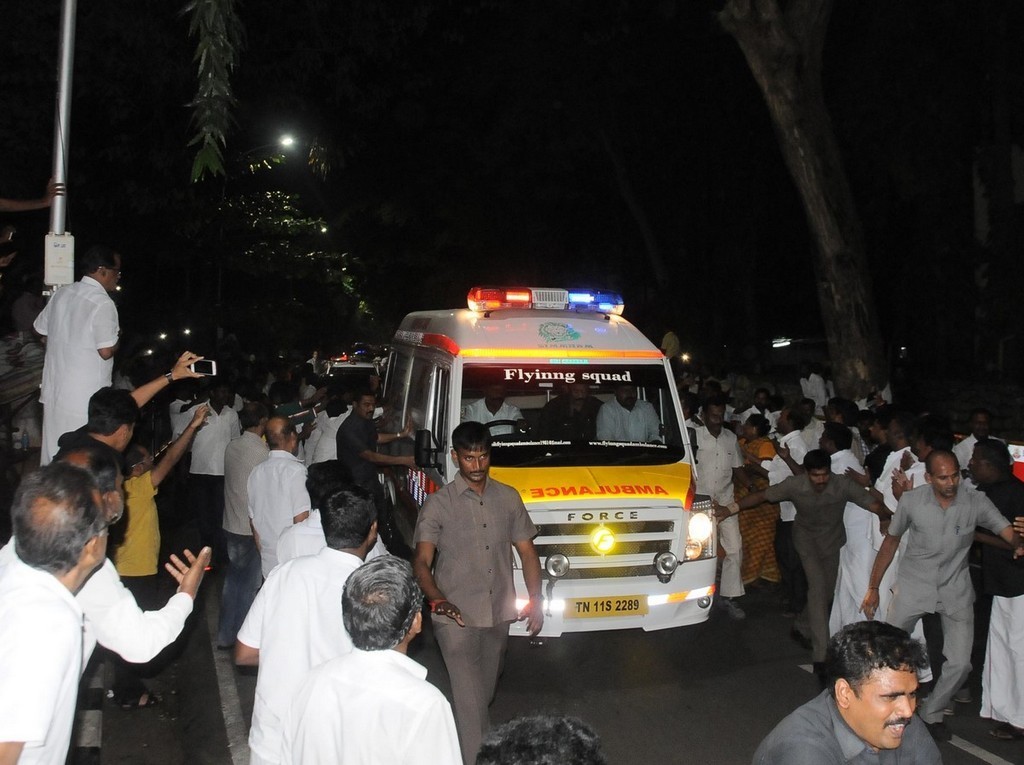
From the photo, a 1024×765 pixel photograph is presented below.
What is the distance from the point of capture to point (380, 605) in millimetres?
3180

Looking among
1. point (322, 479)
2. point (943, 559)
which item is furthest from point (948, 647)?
point (322, 479)

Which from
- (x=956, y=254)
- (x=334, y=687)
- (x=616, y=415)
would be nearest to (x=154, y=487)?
(x=616, y=415)

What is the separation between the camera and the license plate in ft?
24.2

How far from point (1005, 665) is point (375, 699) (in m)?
5.19

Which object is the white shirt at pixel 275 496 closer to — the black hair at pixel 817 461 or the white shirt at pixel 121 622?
the white shirt at pixel 121 622

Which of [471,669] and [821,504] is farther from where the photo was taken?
[821,504]

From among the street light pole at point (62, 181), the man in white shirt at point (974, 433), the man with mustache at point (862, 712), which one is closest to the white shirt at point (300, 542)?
the man with mustache at point (862, 712)

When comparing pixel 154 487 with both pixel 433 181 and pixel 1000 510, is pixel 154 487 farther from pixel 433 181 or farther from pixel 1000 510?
pixel 433 181

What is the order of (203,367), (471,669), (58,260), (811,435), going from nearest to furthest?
(471,669), (203,367), (58,260), (811,435)

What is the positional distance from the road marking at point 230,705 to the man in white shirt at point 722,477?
4.32 m

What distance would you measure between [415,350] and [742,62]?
684 inches

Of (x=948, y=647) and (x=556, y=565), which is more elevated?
(x=556, y=565)

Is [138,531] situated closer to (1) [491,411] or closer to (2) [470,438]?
(2) [470,438]

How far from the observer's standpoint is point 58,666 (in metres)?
Answer: 2.82
